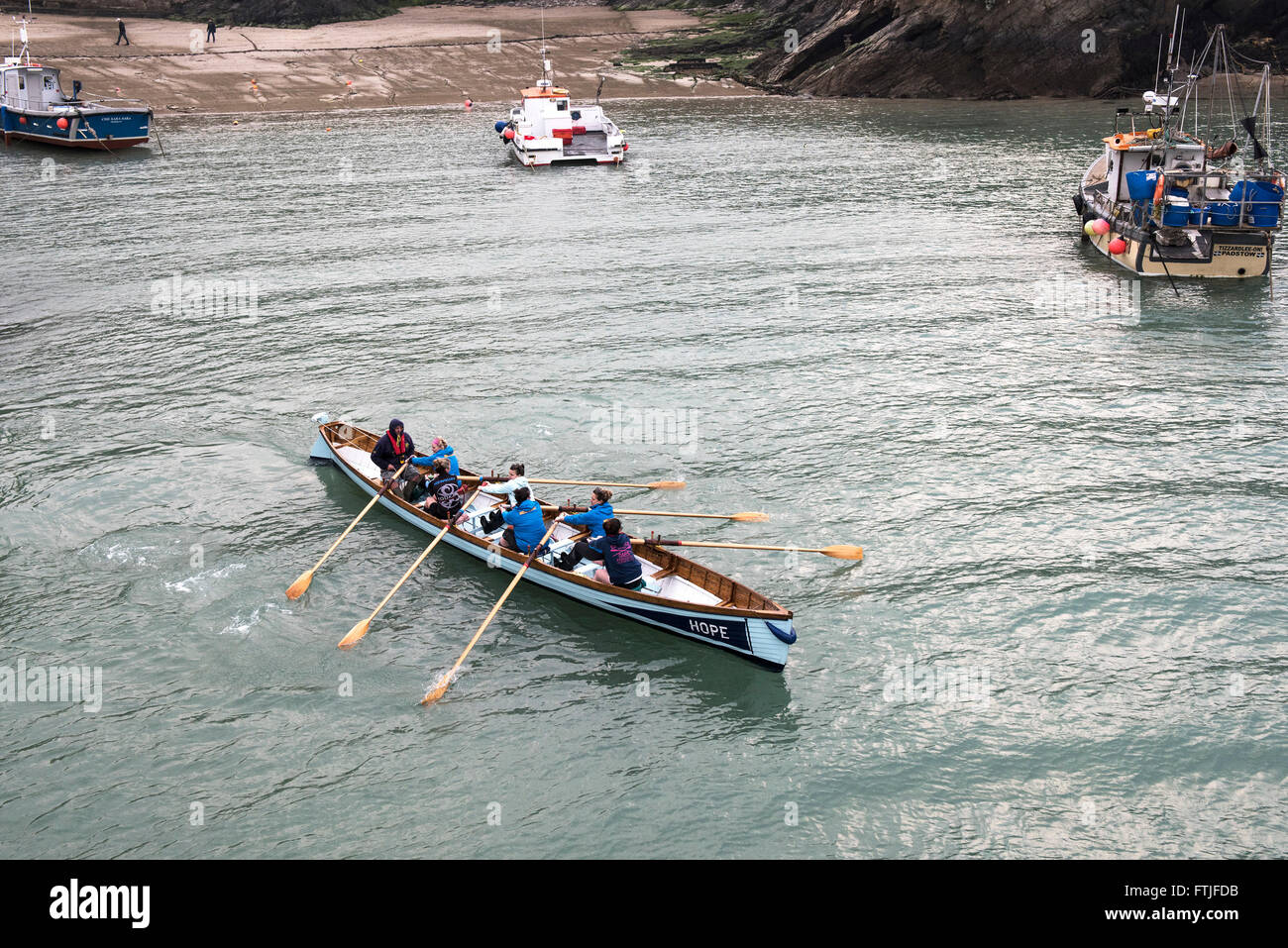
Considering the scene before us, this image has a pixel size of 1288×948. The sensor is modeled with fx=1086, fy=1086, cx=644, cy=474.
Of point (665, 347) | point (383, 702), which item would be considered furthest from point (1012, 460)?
point (383, 702)

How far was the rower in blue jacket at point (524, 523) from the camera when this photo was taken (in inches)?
737

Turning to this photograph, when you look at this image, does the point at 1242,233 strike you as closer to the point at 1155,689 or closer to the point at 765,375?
the point at 765,375

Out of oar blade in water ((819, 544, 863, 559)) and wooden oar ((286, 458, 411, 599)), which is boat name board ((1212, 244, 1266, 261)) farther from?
wooden oar ((286, 458, 411, 599))

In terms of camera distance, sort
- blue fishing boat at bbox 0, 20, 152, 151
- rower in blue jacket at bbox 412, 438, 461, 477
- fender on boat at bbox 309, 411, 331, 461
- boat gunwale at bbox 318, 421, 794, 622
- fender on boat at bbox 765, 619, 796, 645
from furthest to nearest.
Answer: blue fishing boat at bbox 0, 20, 152, 151
fender on boat at bbox 309, 411, 331, 461
rower in blue jacket at bbox 412, 438, 461, 477
boat gunwale at bbox 318, 421, 794, 622
fender on boat at bbox 765, 619, 796, 645

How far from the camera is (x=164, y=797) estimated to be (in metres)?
14.2

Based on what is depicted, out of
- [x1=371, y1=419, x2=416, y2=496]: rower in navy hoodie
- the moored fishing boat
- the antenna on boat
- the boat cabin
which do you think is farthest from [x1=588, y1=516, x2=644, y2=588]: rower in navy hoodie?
the boat cabin

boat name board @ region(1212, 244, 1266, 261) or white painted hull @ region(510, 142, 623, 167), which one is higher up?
white painted hull @ region(510, 142, 623, 167)

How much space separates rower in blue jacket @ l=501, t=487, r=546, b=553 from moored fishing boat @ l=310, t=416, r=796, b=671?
26 centimetres

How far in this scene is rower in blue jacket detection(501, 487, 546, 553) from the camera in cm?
1872

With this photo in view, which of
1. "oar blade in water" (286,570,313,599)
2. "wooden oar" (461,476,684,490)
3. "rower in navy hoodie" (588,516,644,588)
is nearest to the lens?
"rower in navy hoodie" (588,516,644,588)

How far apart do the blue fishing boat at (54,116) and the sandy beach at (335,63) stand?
636cm

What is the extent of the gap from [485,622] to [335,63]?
66613mm

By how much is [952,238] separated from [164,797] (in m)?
31.7

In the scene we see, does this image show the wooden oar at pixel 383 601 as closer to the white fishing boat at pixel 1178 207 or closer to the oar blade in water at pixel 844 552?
the oar blade in water at pixel 844 552
